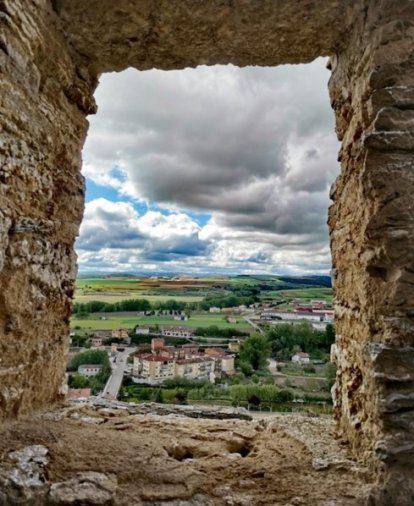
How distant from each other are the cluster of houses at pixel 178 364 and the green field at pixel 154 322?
126 cm

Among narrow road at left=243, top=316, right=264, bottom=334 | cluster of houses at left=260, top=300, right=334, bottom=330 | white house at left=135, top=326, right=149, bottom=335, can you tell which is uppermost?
cluster of houses at left=260, top=300, right=334, bottom=330

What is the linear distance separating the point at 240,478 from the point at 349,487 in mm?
543

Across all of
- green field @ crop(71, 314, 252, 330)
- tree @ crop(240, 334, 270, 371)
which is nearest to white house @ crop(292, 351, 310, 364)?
tree @ crop(240, 334, 270, 371)

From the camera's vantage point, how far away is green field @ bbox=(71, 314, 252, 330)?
28.2ft

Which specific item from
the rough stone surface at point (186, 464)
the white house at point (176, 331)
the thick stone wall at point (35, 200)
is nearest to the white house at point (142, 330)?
the white house at point (176, 331)

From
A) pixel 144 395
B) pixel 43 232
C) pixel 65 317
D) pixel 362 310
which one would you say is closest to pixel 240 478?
pixel 362 310

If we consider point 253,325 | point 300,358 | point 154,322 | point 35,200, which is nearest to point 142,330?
point 154,322

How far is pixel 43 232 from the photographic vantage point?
2.35 m

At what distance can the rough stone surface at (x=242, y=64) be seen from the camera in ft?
6.13

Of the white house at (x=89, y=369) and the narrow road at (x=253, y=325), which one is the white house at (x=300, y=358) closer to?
the narrow road at (x=253, y=325)

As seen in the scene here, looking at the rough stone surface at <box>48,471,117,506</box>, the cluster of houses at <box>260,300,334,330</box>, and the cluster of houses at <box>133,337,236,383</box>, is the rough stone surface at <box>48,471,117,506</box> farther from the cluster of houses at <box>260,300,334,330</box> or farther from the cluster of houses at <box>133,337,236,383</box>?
the cluster of houses at <box>133,337,236,383</box>

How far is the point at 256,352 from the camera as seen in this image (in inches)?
231

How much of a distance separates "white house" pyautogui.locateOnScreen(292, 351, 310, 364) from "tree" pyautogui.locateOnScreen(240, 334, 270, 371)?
428 millimetres

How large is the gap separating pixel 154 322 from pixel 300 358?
219 inches
